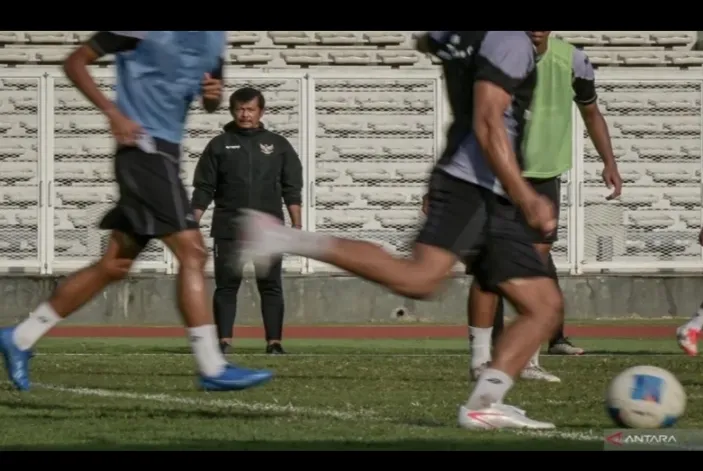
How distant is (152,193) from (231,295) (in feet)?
18.6

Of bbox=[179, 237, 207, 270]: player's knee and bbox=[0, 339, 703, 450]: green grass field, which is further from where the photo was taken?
bbox=[179, 237, 207, 270]: player's knee

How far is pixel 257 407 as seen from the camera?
29.8 feet

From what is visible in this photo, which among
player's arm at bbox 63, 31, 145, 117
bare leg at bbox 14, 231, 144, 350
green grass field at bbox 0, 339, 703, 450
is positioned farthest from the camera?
bare leg at bbox 14, 231, 144, 350

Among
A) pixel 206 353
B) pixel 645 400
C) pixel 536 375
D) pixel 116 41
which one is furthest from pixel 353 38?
pixel 645 400

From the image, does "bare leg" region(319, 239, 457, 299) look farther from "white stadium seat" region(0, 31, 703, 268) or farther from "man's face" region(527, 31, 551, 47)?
"white stadium seat" region(0, 31, 703, 268)

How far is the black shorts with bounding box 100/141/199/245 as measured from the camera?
28.9 ft

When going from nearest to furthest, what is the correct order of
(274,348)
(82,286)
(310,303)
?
(82,286)
(274,348)
(310,303)

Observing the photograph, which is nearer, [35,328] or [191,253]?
[191,253]

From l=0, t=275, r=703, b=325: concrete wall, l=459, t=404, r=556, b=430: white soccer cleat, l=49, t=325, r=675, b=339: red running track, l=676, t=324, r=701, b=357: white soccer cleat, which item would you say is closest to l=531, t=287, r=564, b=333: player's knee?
l=459, t=404, r=556, b=430: white soccer cleat

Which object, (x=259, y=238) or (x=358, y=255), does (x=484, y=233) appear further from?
(x=259, y=238)

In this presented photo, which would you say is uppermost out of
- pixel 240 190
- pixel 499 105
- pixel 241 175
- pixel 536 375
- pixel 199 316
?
pixel 499 105

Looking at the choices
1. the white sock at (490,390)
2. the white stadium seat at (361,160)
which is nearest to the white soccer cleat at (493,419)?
the white sock at (490,390)

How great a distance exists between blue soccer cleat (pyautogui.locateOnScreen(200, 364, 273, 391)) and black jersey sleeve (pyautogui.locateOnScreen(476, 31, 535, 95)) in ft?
6.27

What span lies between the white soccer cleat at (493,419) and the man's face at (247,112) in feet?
21.7
